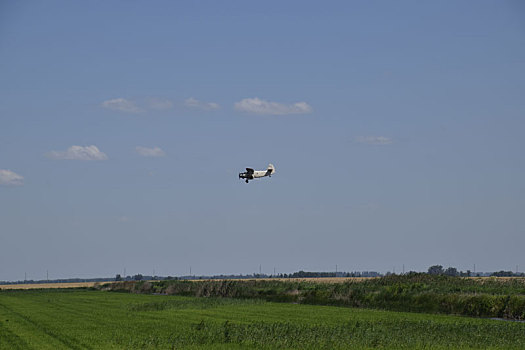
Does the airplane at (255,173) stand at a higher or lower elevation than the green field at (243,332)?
higher

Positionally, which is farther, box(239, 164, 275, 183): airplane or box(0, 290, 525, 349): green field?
box(239, 164, 275, 183): airplane

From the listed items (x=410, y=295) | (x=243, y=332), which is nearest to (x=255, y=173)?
(x=410, y=295)

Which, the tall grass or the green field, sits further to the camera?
the tall grass

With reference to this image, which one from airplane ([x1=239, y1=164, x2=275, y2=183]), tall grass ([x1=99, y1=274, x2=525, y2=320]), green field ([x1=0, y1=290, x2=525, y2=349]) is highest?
airplane ([x1=239, y1=164, x2=275, y2=183])

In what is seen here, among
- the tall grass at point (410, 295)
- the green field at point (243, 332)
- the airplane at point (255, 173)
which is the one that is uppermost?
the airplane at point (255, 173)

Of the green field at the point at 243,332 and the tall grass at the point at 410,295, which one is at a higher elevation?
the tall grass at the point at 410,295

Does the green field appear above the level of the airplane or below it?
below

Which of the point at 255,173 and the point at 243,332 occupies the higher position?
the point at 255,173

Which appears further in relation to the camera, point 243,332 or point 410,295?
point 410,295

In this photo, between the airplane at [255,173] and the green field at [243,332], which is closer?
the green field at [243,332]

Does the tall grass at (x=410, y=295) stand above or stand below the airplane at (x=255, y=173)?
below

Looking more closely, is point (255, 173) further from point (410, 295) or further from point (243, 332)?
point (243, 332)

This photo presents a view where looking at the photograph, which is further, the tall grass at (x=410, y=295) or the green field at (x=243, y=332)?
the tall grass at (x=410, y=295)

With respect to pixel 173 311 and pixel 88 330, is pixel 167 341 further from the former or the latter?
pixel 173 311
